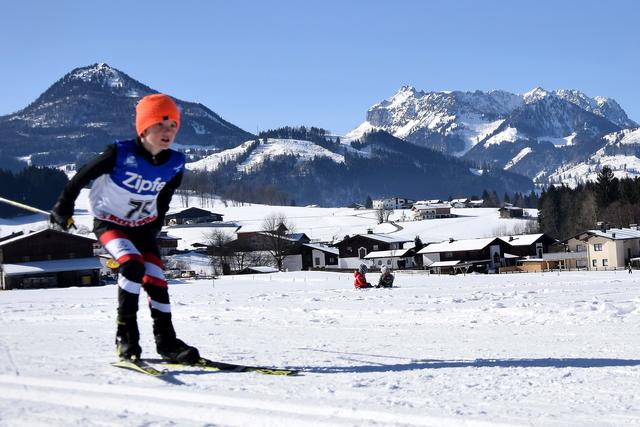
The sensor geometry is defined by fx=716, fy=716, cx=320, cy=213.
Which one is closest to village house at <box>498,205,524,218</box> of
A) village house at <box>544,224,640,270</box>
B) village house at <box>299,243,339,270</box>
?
village house at <box>299,243,339,270</box>

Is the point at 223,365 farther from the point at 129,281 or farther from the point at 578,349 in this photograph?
the point at 578,349

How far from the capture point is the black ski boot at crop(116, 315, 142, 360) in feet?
17.8

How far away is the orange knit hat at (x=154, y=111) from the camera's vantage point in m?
5.70

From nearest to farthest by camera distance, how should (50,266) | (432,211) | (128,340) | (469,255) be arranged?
(128,340), (50,266), (469,255), (432,211)

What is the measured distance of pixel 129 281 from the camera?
5609mm

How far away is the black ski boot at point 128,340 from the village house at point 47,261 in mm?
59735

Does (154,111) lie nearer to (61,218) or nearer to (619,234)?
(61,218)

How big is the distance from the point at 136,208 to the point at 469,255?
90.6 metres

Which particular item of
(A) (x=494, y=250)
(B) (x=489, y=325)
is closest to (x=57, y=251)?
(A) (x=494, y=250)

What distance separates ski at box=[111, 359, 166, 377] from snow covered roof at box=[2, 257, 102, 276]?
60061 mm

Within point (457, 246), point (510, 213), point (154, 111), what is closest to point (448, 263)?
point (457, 246)

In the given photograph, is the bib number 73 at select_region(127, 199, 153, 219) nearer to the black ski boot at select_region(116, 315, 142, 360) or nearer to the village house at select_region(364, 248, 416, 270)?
the black ski boot at select_region(116, 315, 142, 360)

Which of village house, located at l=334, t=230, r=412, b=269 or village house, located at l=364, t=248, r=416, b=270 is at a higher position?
village house, located at l=334, t=230, r=412, b=269

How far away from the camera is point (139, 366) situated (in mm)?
5117
